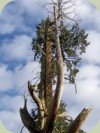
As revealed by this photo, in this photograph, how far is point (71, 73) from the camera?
10.9 metres

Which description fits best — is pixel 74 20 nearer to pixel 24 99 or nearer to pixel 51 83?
pixel 51 83

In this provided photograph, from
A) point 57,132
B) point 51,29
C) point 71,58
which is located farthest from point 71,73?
point 57,132

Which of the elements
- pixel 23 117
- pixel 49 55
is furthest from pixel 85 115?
pixel 49 55

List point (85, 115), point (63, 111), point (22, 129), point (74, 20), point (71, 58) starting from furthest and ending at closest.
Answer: point (71, 58)
point (74, 20)
point (63, 111)
point (22, 129)
point (85, 115)

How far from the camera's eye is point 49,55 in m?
10.2

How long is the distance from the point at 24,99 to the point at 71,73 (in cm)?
235

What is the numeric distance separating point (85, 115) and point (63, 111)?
148 cm

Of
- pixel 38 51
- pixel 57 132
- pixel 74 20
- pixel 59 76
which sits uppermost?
pixel 74 20

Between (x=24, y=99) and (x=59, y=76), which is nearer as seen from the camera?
(x=59, y=76)

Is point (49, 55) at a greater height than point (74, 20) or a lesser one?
lesser

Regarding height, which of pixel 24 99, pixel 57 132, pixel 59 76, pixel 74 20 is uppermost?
pixel 74 20

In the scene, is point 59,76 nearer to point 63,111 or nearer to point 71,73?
point 63,111

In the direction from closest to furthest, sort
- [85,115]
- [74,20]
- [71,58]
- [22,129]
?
1. [85,115]
2. [22,129]
3. [74,20]
4. [71,58]

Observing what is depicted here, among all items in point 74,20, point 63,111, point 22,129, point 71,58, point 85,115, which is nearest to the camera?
point 85,115
